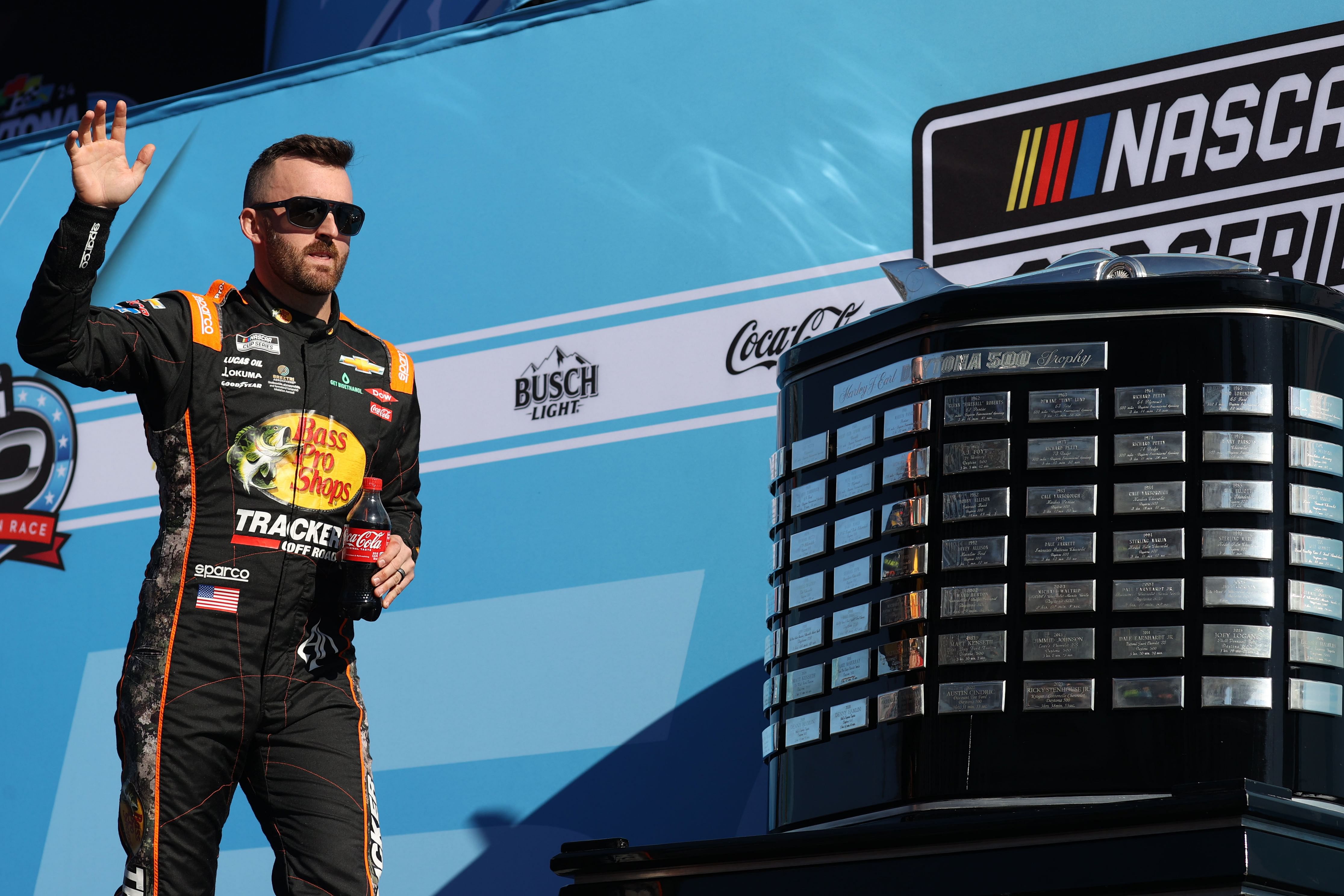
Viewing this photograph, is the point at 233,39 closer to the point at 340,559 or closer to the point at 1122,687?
the point at 340,559

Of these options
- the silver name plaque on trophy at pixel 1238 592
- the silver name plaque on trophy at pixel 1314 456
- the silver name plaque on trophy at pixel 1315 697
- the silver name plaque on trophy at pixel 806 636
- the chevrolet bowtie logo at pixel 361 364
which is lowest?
the silver name plaque on trophy at pixel 1315 697

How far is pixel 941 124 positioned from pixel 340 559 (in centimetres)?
145

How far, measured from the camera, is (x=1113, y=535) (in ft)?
6.43

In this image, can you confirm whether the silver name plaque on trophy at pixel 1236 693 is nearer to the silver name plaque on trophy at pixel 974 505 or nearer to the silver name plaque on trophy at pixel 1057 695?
the silver name plaque on trophy at pixel 1057 695

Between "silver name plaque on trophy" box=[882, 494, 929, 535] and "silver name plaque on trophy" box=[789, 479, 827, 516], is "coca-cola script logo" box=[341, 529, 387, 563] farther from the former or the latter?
"silver name plaque on trophy" box=[882, 494, 929, 535]

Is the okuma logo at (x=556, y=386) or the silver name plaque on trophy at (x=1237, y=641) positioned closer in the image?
the silver name plaque on trophy at (x=1237, y=641)

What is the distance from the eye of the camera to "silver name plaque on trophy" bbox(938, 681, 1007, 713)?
1.95 m

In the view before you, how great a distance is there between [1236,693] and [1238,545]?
0.18 meters

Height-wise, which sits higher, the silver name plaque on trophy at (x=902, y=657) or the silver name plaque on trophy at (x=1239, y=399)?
the silver name plaque on trophy at (x=1239, y=399)

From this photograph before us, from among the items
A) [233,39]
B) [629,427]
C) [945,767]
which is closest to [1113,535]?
[945,767]

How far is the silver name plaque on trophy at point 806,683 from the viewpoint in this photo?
2160 millimetres

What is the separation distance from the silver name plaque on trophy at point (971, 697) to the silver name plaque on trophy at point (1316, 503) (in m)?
A: 0.43

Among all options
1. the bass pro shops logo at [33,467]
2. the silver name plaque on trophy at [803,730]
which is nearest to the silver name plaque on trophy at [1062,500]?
the silver name plaque on trophy at [803,730]

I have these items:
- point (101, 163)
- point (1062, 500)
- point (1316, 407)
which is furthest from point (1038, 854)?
point (101, 163)
